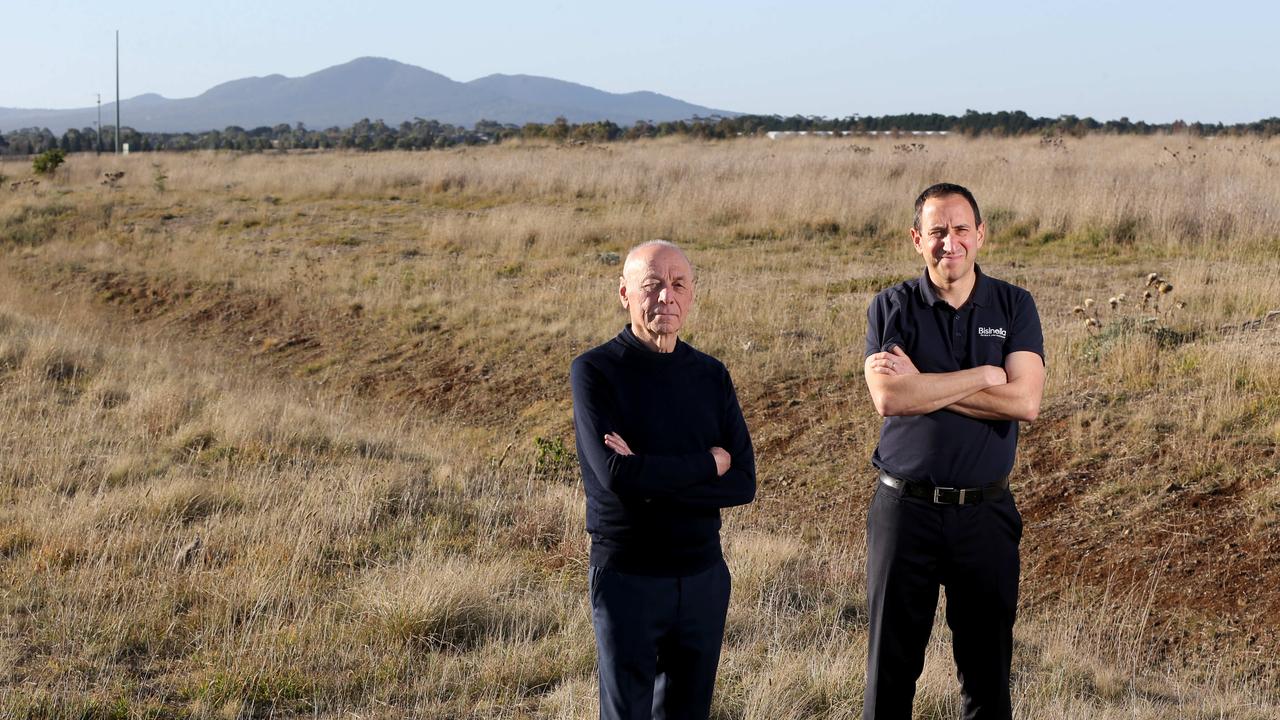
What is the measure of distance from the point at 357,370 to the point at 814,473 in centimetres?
601

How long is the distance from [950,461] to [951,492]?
0.10 m

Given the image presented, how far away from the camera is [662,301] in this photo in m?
2.92

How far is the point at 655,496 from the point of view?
9.45ft

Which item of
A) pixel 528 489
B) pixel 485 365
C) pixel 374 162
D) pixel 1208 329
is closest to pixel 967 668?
A: pixel 528 489

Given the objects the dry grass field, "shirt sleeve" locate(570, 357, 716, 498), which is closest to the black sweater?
"shirt sleeve" locate(570, 357, 716, 498)

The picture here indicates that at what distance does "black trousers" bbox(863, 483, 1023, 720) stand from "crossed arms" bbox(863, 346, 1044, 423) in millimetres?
256

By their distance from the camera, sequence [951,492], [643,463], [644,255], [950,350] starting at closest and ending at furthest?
1. [643,463]
2. [644,255]
3. [951,492]
4. [950,350]

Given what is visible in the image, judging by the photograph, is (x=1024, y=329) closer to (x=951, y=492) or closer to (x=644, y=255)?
(x=951, y=492)

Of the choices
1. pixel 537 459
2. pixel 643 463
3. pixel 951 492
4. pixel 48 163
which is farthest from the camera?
pixel 48 163

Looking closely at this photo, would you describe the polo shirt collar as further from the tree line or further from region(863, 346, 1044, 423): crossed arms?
the tree line

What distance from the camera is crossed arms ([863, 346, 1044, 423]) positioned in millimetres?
3391

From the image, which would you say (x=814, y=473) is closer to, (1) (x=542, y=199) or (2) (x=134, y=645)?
(2) (x=134, y=645)

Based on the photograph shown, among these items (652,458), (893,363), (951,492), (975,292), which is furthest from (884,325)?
(652,458)

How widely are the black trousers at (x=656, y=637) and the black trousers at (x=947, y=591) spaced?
68 cm
